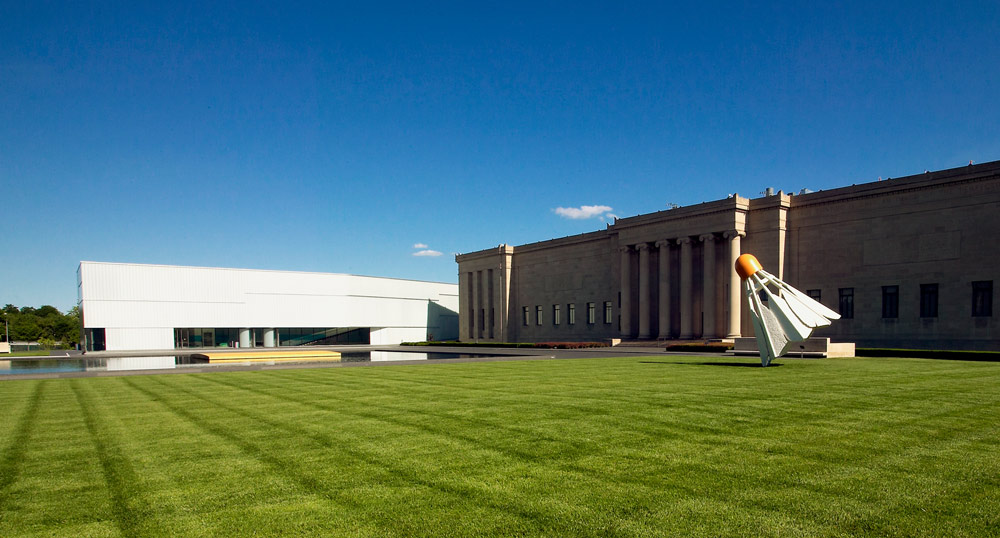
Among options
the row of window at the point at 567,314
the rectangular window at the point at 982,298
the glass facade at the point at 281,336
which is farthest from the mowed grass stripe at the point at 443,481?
the glass facade at the point at 281,336

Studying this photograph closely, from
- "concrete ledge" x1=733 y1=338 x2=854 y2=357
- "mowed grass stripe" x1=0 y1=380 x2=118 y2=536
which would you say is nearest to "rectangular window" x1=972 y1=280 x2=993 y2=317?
"concrete ledge" x1=733 y1=338 x2=854 y2=357

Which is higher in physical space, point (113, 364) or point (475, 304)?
point (475, 304)

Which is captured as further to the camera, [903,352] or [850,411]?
[903,352]

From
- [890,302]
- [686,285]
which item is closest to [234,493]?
[890,302]

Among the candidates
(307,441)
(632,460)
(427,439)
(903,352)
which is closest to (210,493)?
(307,441)

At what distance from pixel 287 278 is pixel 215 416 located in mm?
68793

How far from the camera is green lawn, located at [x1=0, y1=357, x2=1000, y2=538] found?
592 cm

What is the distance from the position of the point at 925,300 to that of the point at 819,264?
727 centimetres

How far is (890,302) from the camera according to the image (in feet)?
139

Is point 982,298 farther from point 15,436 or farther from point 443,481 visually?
point 15,436

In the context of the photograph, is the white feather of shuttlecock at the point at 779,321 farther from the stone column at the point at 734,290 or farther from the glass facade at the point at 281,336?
the glass facade at the point at 281,336

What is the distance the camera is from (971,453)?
27.5 feet

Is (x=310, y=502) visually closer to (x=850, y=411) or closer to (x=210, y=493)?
(x=210, y=493)

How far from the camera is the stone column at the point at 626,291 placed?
58.4 m
